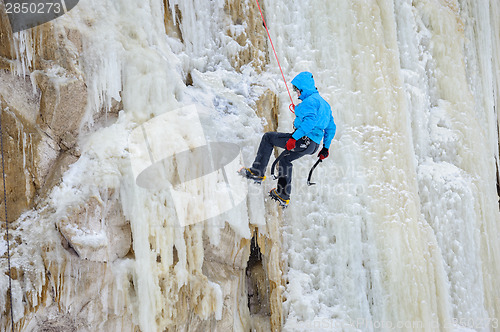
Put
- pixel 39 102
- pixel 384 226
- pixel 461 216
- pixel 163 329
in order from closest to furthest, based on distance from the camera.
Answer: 1. pixel 39 102
2. pixel 163 329
3. pixel 384 226
4. pixel 461 216

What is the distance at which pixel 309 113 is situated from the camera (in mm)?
5246

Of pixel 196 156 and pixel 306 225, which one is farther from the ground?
pixel 196 156

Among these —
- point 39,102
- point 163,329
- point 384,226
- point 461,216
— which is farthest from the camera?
point 461,216

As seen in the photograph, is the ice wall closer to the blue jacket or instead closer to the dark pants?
the dark pants

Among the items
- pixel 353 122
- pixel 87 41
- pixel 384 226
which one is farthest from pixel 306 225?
pixel 87 41

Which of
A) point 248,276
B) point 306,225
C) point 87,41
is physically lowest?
point 248,276

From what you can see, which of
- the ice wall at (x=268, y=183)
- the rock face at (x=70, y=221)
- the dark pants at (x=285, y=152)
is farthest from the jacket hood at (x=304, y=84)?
the rock face at (x=70, y=221)

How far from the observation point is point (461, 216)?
789cm

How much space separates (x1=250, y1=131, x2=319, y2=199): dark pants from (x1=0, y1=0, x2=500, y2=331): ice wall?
25.8 inches

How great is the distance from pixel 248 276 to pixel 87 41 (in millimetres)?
3366

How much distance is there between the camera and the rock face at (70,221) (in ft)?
16.5

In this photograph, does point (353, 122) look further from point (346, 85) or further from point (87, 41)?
point (87, 41)

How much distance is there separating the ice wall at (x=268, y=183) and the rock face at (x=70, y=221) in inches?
0.7

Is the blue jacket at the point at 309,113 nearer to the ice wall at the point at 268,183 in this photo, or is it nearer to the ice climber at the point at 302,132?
the ice climber at the point at 302,132
